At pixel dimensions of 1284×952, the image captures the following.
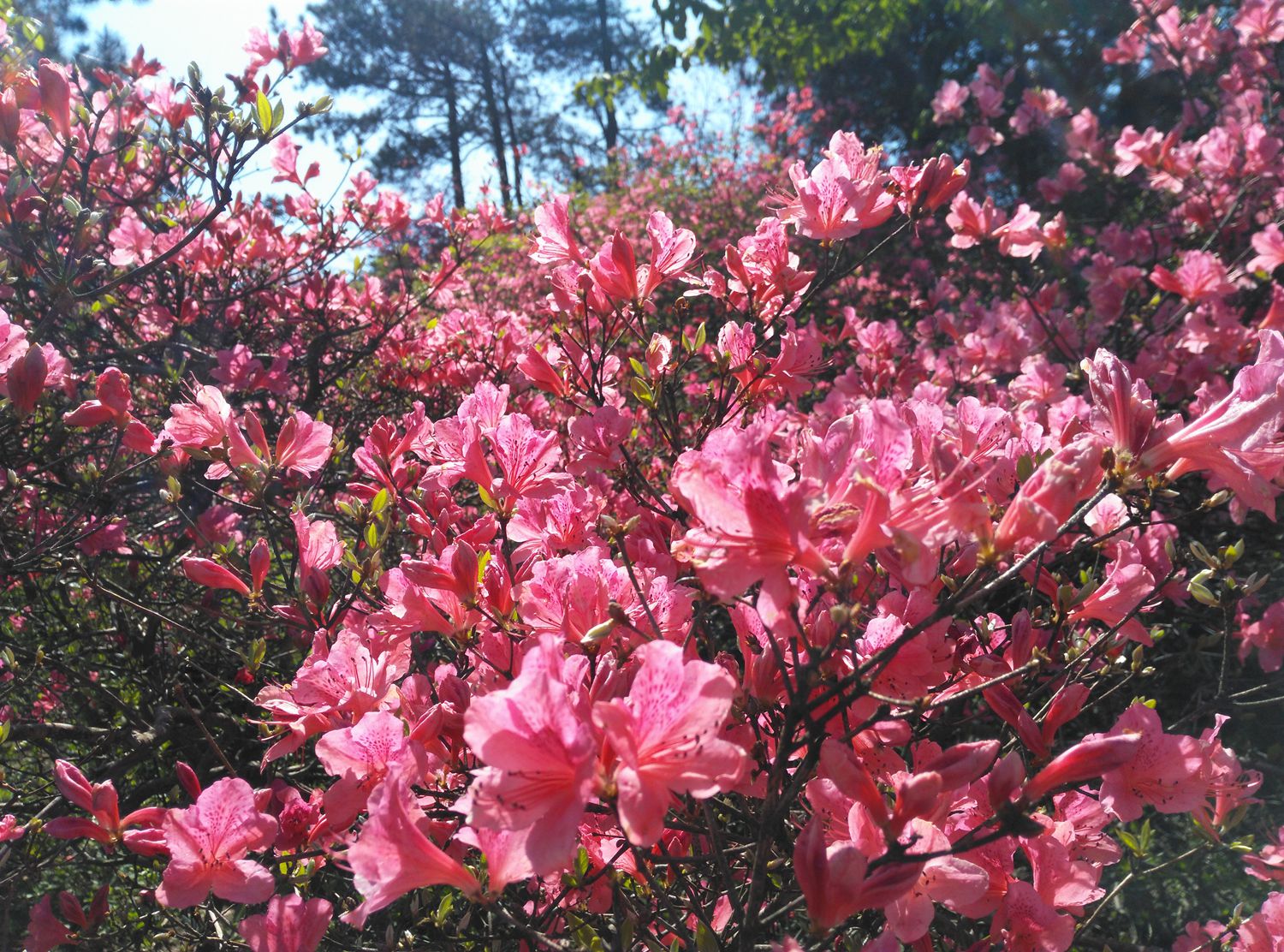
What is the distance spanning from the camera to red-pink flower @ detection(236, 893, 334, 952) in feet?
3.65

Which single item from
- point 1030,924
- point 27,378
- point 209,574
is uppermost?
point 27,378

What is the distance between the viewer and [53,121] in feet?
6.56

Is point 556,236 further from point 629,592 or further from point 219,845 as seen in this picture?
point 219,845

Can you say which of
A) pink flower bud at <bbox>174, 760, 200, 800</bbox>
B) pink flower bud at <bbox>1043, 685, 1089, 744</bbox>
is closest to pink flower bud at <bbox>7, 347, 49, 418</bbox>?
pink flower bud at <bbox>174, 760, 200, 800</bbox>

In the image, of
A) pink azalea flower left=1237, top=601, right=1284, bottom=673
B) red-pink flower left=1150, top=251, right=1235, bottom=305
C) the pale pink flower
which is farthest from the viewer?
the pale pink flower

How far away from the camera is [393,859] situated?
912 millimetres

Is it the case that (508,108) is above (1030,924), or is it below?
above

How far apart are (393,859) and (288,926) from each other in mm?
361

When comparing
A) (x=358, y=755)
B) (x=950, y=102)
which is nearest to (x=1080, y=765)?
(x=358, y=755)

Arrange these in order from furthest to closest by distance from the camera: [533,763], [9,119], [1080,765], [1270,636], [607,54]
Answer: [607,54], [1270,636], [9,119], [1080,765], [533,763]

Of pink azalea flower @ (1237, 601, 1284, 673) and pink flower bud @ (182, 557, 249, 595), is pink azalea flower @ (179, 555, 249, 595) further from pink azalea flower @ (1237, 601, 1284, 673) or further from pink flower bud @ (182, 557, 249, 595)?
pink azalea flower @ (1237, 601, 1284, 673)

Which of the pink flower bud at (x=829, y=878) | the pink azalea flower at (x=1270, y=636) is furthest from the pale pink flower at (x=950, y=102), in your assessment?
the pink flower bud at (x=829, y=878)

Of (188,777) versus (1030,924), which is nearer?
(1030,924)

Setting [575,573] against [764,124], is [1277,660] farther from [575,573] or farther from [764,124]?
[764,124]
